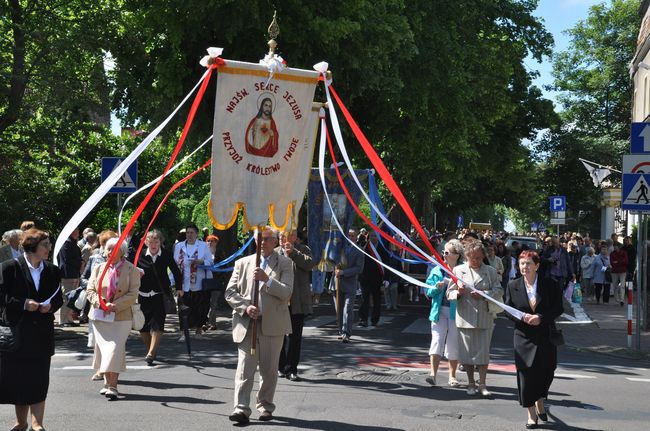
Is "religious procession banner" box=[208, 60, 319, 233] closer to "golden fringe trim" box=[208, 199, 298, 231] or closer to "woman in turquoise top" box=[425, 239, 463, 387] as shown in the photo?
"golden fringe trim" box=[208, 199, 298, 231]

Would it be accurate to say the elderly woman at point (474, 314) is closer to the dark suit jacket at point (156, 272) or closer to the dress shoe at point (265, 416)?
the dress shoe at point (265, 416)

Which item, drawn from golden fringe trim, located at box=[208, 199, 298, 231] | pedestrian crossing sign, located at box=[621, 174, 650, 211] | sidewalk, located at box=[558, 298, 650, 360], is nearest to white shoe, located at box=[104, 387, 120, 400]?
golden fringe trim, located at box=[208, 199, 298, 231]

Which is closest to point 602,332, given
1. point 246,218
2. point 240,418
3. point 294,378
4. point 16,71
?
point 294,378

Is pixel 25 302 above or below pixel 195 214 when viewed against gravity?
below

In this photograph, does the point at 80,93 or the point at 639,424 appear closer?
the point at 639,424

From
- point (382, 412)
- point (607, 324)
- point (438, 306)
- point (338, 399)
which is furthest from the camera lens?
point (607, 324)

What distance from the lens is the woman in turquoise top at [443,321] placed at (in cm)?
1079

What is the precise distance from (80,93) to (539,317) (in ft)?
37.4

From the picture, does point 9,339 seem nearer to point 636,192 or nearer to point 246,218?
point 246,218

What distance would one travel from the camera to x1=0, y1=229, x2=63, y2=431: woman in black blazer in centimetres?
771

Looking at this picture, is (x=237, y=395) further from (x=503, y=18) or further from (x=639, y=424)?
(x=503, y=18)

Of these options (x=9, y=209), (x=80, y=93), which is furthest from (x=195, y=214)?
(x=80, y=93)

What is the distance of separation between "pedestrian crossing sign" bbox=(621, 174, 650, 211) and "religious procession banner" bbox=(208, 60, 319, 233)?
22.1 feet

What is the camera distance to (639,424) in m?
8.87
